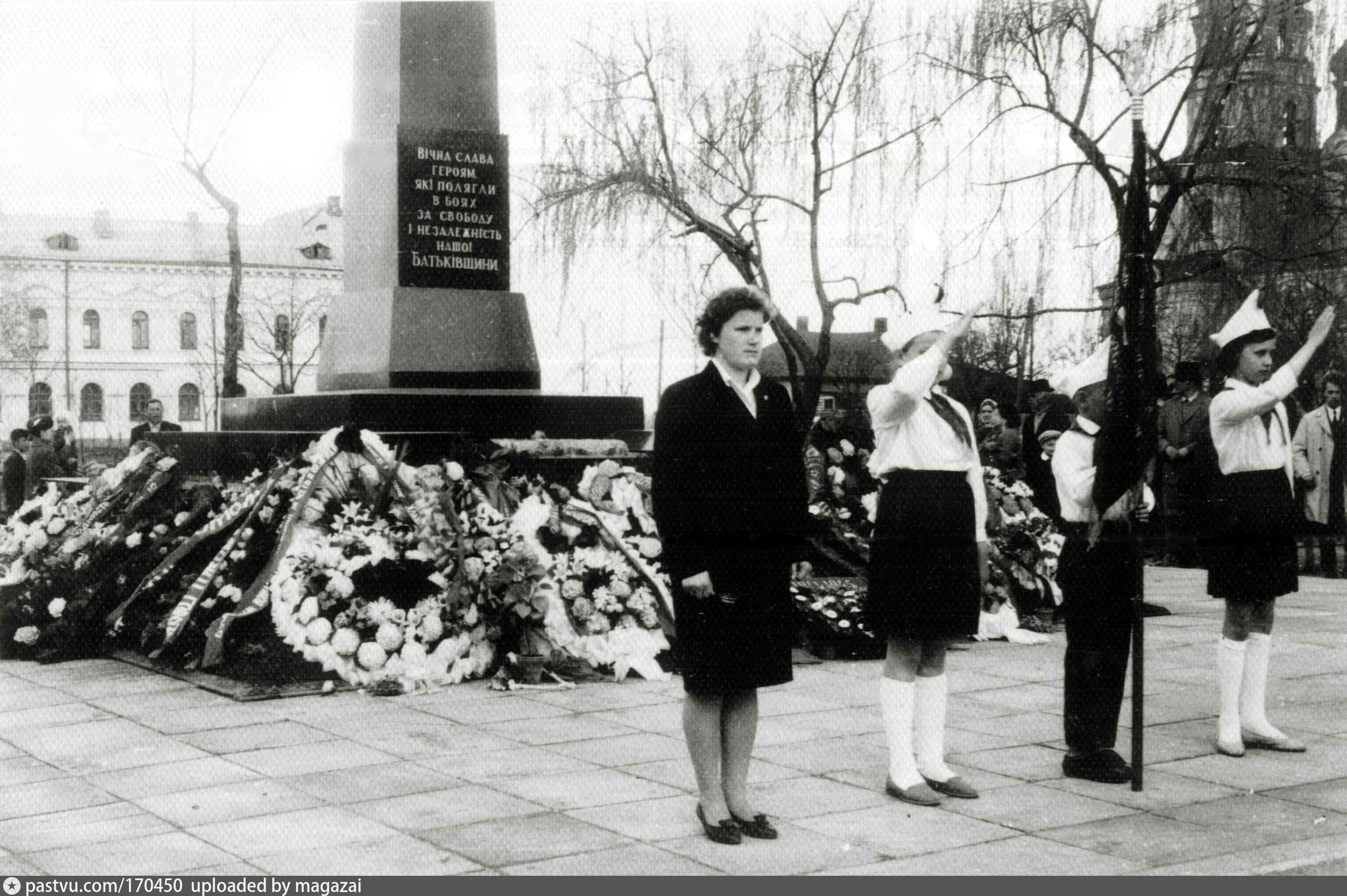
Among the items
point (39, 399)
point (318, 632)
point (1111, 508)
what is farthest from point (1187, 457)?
point (39, 399)

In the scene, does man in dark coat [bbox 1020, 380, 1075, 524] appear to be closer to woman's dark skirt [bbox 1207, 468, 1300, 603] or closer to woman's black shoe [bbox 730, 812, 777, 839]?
woman's dark skirt [bbox 1207, 468, 1300, 603]

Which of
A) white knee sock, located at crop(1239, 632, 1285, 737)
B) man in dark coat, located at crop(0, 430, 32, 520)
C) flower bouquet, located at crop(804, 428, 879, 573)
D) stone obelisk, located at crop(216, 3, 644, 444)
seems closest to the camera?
white knee sock, located at crop(1239, 632, 1285, 737)

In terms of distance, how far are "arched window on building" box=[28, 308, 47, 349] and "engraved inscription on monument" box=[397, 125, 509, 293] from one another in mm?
49365

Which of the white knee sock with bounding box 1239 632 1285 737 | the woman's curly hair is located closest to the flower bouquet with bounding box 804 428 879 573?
the white knee sock with bounding box 1239 632 1285 737

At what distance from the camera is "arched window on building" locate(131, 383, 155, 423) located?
214 feet

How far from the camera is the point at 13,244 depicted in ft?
201

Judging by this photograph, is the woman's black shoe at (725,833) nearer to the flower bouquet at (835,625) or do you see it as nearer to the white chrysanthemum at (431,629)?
the white chrysanthemum at (431,629)

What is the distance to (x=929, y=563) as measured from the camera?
18.4 ft

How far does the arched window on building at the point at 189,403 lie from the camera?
6681cm

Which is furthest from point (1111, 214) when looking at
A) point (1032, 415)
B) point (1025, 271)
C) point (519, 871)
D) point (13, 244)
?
point (13, 244)

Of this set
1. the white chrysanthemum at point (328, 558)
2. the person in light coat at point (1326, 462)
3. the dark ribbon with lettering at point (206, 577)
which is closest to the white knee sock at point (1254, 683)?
the white chrysanthemum at point (328, 558)

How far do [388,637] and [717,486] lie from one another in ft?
10.8

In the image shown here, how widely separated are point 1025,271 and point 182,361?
184ft

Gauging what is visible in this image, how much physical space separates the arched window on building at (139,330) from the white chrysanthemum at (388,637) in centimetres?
6077
